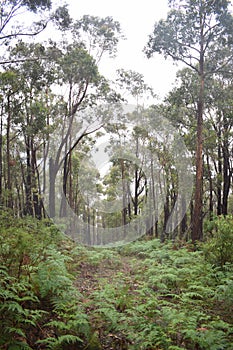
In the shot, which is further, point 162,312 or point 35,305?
point 162,312

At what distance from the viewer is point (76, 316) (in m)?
4.44

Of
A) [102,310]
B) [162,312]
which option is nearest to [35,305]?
[102,310]

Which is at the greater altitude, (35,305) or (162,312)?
(35,305)

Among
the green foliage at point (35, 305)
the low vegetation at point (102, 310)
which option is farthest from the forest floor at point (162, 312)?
the green foliage at point (35, 305)

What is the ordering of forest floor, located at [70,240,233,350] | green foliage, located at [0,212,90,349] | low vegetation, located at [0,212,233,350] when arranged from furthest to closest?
forest floor, located at [70,240,233,350], low vegetation, located at [0,212,233,350], green foliage, located at [0,212,90,349]

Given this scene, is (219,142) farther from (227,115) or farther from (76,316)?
(76,316)

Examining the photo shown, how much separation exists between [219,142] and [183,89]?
15.4 ft

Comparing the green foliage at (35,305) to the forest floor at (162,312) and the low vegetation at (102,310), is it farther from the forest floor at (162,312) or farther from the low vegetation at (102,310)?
the forest floor at (162,312)

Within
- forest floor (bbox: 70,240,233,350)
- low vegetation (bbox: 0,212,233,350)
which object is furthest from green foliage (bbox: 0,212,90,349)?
forest floor (bbox: 70,240,233,350)

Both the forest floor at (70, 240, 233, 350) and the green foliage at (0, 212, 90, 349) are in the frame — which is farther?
the forest floor at (70, 240, 233, 350)

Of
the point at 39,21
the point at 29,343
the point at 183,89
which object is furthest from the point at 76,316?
the point at 183,89

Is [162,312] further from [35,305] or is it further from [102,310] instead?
[35,305]

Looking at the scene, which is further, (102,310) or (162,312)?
(162,312)

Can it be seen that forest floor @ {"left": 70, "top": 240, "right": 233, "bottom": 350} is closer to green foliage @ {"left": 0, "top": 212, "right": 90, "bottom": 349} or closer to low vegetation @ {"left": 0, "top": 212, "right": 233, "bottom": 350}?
low vegetation @ {"left": 0, "top": 212, "right": 233, "bottom": 350}
